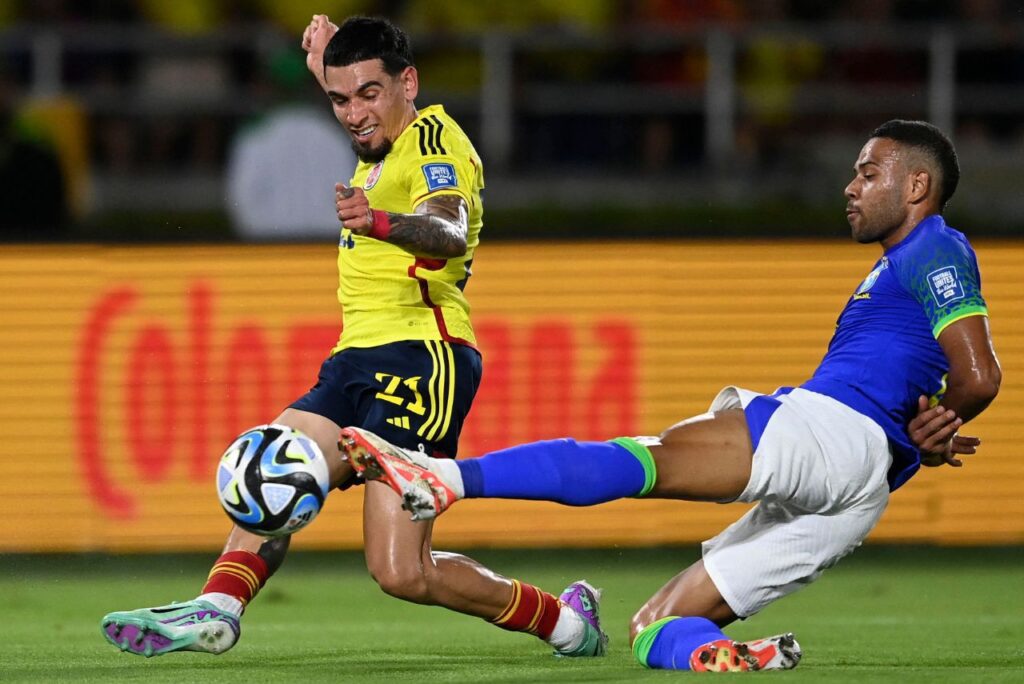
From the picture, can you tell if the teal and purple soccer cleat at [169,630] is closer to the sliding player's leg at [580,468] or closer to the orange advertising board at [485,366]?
the sliding player's leg at [580,468]

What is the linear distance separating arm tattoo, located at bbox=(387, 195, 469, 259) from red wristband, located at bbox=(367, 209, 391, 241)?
0.07ft

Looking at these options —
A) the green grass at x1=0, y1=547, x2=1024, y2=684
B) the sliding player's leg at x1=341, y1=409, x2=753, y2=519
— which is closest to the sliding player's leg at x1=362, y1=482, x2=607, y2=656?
the green grass at x1=0, y1=547, x2=1024, y2=684

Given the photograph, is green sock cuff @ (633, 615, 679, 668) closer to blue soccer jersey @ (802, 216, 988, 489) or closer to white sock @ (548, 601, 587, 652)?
white sock @ (548, 601, 587, 652)

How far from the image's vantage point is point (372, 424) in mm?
5812

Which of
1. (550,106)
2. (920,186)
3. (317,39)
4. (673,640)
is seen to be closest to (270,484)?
(673,640)

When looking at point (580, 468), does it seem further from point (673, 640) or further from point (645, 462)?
point (673, 640)

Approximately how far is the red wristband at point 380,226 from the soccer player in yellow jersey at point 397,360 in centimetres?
35

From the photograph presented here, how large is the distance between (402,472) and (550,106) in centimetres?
757

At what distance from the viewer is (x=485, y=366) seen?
392 inches

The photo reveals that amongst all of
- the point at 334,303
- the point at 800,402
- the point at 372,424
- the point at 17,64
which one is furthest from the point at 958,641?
the point at 17,64

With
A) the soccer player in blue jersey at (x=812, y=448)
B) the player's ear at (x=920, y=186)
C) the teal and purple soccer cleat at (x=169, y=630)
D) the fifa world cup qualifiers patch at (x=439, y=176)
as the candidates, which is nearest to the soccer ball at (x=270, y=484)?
the teal and purple soccer cleat at (x=169, y=630)

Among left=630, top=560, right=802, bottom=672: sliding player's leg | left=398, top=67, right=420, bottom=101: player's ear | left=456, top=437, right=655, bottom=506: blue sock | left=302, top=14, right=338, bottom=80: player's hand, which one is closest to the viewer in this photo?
left=456, top=437, right=655, bottom=506: blue sock

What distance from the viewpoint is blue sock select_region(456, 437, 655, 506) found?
16.5 ft

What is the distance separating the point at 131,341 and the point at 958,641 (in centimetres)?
510
